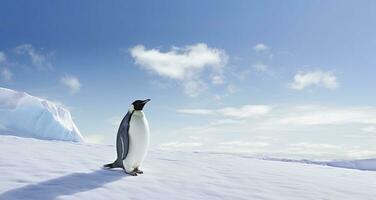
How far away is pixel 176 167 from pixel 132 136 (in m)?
1.22

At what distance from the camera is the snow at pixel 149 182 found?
4.72 meters

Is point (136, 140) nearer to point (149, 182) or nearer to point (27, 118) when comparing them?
point (149, 182)

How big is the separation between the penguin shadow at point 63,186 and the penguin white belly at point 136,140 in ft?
0.94

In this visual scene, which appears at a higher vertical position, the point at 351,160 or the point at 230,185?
the point at 351,160

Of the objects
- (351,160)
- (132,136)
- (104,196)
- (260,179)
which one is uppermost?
(351,160)

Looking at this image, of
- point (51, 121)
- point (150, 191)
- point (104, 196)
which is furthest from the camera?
point (51, 121)

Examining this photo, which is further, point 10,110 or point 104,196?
point 10,110

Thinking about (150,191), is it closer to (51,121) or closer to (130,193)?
(130,193)

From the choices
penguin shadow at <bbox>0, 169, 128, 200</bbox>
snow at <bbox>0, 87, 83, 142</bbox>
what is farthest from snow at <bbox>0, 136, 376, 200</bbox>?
snow at <bbox>0, 87, 83, 142</bbox>

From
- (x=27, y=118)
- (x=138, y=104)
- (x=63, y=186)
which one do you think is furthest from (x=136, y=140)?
(x=27, y=118)

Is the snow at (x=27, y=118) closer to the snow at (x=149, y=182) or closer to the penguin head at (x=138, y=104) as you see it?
the snow at (x=149, y=182)

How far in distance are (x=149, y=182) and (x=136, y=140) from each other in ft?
3.05

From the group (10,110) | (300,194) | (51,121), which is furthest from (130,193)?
(10,110)

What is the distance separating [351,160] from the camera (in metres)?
42.6
